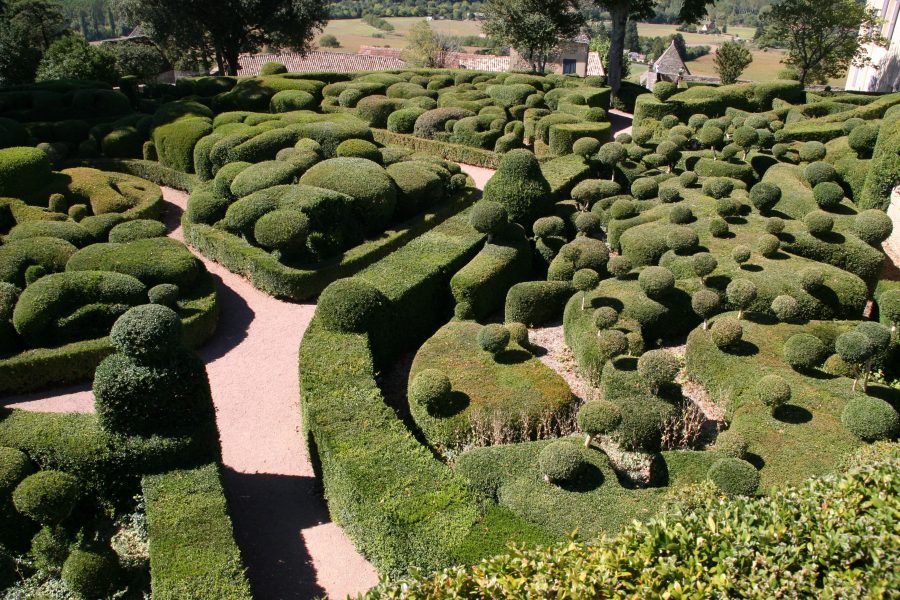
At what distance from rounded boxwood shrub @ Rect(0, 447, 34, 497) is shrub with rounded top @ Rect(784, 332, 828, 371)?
13.6m

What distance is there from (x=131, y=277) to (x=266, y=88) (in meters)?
22.9

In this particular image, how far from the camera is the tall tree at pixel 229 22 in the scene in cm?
3956

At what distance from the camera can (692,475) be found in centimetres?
1006

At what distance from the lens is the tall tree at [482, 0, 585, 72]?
39219mm

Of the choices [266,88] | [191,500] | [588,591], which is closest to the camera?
[588,591]

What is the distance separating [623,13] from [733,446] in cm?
3151

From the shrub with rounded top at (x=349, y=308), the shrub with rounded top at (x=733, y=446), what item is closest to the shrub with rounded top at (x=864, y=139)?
the shrub with rounded top at (x=733, y=446)

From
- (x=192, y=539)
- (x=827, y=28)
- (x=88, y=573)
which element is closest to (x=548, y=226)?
(x=192, y=539)

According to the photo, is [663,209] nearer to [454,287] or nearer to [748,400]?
[454,287]

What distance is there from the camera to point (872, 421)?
1040 cm

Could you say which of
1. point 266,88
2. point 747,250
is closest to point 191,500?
point 747,250

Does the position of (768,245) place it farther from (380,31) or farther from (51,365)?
(380,31)

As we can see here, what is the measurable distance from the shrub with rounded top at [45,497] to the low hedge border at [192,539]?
1068mm

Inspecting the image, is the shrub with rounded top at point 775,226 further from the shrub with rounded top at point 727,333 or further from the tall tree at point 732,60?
the tall tree at point 732,60
